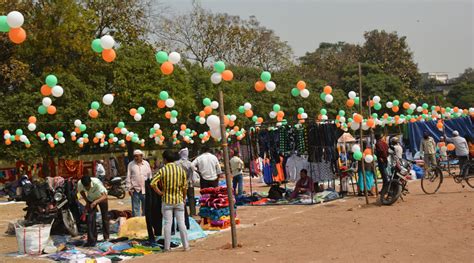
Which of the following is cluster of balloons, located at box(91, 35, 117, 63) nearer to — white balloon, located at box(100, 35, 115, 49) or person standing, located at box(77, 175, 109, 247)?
white balloon, located at box(100, 35, 115, 49)

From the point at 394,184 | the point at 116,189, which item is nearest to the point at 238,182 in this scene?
the point at 394,184

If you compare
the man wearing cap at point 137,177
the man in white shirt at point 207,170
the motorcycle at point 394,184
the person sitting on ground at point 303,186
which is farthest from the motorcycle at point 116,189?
the motorcycle at point 394,184

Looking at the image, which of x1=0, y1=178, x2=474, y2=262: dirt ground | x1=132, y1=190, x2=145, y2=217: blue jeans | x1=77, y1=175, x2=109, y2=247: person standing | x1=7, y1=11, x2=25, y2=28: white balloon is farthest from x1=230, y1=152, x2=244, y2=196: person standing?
x1=7, y1=11, x2=25, y2=28: white balloon

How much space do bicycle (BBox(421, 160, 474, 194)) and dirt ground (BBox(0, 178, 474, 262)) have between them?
80 cm

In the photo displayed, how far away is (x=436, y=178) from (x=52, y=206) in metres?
9.31

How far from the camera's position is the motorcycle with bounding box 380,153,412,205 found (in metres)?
12.3

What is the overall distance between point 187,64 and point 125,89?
729 cm

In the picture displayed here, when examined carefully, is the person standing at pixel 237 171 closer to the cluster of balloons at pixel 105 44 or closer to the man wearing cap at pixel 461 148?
the man wearing cap at pixel 461 148

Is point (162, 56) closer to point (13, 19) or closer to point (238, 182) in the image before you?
point (13, 19)

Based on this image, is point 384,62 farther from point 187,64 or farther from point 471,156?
point 471,156

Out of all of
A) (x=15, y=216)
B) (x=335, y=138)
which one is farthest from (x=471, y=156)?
(x=15, y=216)

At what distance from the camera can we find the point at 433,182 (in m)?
14.2

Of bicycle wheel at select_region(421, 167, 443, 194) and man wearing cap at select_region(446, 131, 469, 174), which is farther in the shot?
man wearing cap at select_region(446, 131, 469, 174)

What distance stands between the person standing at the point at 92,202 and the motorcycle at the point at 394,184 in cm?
612
